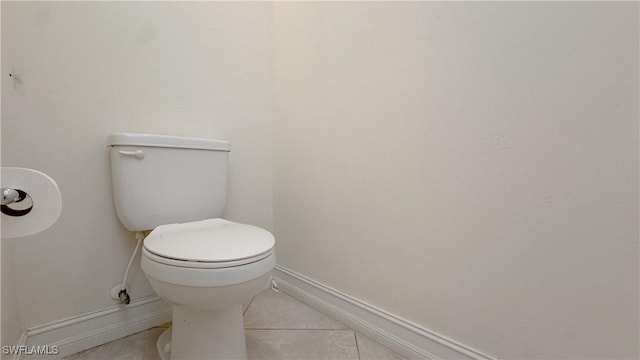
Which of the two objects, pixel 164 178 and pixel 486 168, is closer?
pixel 486 168

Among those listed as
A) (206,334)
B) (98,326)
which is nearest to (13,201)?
(206,334)

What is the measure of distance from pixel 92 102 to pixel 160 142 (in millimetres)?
251

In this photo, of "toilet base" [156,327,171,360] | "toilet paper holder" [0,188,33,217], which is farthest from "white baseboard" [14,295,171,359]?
"toilet paper holder" [0,188,33,217]

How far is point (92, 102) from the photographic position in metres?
0.94

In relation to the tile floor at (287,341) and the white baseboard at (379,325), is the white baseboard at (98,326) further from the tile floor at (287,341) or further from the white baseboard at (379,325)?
the white baseboard at (379,325)

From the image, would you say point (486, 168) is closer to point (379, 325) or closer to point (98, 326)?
point (379, 325)

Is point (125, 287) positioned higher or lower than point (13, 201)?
lower

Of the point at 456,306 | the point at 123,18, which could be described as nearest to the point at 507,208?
the point at 456,306

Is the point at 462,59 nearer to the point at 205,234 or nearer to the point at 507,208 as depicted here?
the point at 507,208

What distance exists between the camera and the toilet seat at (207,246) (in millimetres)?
653

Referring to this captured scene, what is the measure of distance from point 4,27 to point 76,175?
1.45 feet

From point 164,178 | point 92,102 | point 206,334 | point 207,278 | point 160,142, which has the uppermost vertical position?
point 92,102

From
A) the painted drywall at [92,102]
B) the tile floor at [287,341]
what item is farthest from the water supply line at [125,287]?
the tile floor at [287,341]

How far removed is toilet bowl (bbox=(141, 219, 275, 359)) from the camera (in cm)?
65
